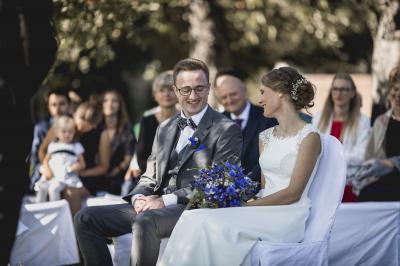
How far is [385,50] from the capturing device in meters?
8.78

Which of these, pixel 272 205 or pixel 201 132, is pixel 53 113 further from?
pixel 272 205

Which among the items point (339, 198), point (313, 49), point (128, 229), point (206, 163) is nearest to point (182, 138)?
point (206, 163)

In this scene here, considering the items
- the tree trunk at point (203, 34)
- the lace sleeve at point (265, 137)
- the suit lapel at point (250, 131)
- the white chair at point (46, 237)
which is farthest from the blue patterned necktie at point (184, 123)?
the tree trunk at point (203, 34)

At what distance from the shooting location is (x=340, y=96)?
295 inches

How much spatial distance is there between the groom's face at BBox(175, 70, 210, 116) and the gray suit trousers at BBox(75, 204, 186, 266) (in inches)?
33.7

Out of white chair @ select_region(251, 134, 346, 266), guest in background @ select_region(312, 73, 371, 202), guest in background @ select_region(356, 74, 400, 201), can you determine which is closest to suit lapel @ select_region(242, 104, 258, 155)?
guest in background @ select_region(312, 73, 371, 202)

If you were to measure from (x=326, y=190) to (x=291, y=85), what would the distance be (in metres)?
0.82

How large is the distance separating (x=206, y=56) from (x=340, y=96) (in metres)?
5.19

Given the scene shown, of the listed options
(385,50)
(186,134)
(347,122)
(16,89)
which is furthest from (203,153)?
(385,50)

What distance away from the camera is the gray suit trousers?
4922 millimetres

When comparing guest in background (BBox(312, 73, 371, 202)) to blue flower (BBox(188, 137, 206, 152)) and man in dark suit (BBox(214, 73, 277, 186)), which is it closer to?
man in dark suit (BBox(214, 73, 277, 186))

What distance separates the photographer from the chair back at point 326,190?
4934 millimetres

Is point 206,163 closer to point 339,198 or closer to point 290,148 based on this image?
point 290,148

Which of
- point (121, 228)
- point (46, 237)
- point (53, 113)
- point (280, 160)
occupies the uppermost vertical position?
point (53, 113)
